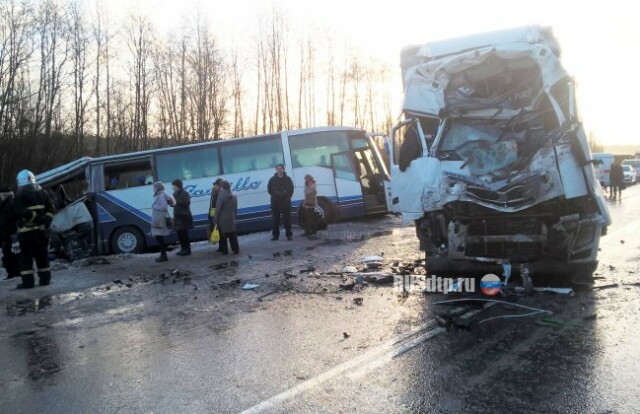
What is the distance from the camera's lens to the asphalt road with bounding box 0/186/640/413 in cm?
355

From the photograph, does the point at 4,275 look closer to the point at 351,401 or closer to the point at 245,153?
the point at 245,153

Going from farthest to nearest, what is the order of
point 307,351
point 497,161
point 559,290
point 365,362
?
point 497,161 < point 559,290 < point 307,351 < point 365,362

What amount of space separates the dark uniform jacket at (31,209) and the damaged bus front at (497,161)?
18.1 ft

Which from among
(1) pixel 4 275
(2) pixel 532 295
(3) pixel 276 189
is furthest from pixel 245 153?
(2) pixel 532 295

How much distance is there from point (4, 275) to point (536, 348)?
10055mm

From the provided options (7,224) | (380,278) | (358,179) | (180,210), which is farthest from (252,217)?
(380,278)

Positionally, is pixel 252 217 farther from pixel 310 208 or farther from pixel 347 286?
pixel 347 286

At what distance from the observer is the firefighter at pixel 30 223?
778 centimetres

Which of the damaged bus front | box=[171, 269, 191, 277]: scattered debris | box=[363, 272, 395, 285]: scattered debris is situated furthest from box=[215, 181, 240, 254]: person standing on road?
box=[363, 272, 395, 285]: scattered debris

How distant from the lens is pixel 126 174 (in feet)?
48.8

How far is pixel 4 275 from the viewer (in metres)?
10.2

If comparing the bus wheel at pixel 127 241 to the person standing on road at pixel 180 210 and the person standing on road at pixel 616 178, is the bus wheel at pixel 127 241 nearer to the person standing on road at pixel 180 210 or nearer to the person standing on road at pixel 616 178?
the person standing on road at pixel 180 210

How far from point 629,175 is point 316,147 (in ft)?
114

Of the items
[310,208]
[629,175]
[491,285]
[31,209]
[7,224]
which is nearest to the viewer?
[491,285]
